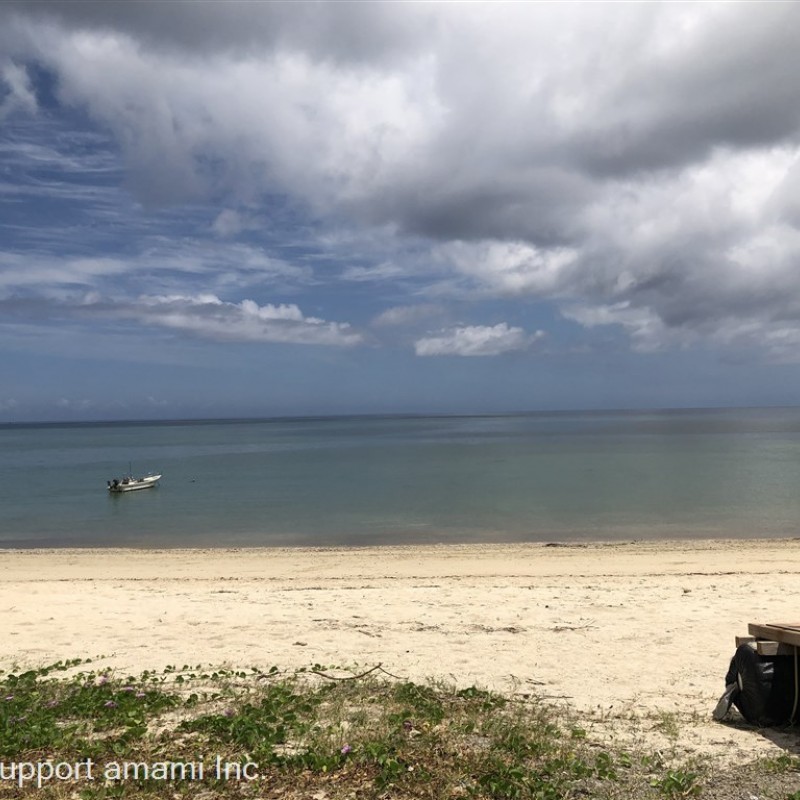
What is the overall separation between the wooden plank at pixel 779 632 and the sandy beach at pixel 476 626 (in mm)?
886

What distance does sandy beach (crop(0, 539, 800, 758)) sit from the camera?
323 inches

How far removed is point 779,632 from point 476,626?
5086 millimetres

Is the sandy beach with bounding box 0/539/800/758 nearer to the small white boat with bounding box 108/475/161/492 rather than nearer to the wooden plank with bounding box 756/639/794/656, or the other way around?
the wooden plank with bounding box 756/639/794/656

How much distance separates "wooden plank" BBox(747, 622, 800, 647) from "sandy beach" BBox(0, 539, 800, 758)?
0.89m

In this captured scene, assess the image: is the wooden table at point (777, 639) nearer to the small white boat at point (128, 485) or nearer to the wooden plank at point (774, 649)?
the wooden plank at point (774, 649)

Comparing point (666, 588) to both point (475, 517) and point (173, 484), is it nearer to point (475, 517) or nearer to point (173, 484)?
point (475, 517)

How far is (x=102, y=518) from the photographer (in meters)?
36.8

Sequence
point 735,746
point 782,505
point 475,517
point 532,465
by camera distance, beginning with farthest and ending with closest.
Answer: point 532,465 < point 782,505 < point 475,517 < point 735,746

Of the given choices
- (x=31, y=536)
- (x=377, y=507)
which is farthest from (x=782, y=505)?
(x=31, y=536)

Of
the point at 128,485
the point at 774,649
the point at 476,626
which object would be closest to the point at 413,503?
the point at 128,485

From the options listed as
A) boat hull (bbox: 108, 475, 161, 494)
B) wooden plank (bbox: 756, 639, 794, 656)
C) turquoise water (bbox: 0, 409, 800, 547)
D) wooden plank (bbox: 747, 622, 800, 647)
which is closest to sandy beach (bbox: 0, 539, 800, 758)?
wooden plank (bbox: 756, 639, 794, 656)

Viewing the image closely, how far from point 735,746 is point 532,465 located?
188 ft

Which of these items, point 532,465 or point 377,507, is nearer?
point 377,507

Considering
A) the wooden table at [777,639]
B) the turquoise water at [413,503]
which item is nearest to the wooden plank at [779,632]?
the wooden table at [777,639]
